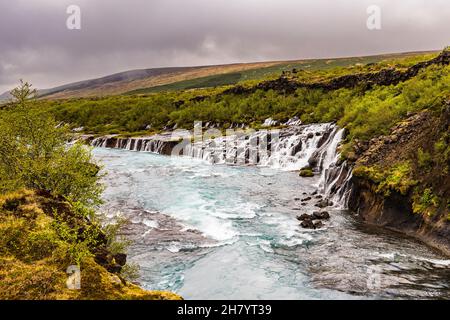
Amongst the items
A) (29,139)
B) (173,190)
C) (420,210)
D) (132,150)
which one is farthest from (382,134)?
(132,150)

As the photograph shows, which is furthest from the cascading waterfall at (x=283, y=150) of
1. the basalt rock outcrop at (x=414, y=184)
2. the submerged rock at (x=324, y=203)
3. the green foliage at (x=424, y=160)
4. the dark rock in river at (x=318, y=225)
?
the green foliage at (x=424, y=160)

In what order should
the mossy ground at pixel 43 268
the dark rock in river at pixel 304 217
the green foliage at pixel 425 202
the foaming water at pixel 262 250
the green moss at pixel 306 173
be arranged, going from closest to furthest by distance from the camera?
the mossy ground at pixel 43 268
the foaming water at pixel 262 250
the green foliage at pixel 425 202
the dark rock in river at pixel 304 217
the green moss at pixel 306 173

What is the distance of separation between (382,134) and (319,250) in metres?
17.3

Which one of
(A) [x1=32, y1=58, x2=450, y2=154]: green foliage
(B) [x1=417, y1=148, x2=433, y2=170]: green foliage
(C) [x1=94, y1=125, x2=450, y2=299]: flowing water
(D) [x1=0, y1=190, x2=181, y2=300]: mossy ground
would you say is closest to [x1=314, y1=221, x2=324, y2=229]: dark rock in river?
(C) [x1=94, y1=125, x2=450, y2=299]: flowing water

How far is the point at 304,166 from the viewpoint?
52531 millimetres

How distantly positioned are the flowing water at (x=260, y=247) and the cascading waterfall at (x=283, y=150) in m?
0.77

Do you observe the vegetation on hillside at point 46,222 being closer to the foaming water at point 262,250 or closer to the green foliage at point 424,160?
the foaming water at point 262,250

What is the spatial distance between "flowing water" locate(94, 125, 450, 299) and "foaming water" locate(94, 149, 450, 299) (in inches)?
2.1

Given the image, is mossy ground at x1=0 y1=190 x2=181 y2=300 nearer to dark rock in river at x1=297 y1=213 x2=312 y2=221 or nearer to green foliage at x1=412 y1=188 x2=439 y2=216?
dark rock in river at x1=297 y1=213 x2=312 y2=221

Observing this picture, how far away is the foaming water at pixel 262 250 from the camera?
18.3 meters

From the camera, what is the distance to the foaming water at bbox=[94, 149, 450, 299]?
1833cm

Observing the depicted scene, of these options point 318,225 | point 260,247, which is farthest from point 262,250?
point 318,225

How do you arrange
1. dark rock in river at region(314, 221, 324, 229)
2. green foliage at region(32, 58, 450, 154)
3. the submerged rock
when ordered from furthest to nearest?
green foliage at region(32, 58, 450, 154), the submerged rock, dark rock in river at region(314, 221, 324, 229)

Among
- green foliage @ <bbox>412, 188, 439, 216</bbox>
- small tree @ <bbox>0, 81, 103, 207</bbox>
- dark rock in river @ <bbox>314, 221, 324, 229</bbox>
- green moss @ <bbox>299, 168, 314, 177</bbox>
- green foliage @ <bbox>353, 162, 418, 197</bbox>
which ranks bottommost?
green moss @ <bbox>299, 168, 314, 177</bbox>
